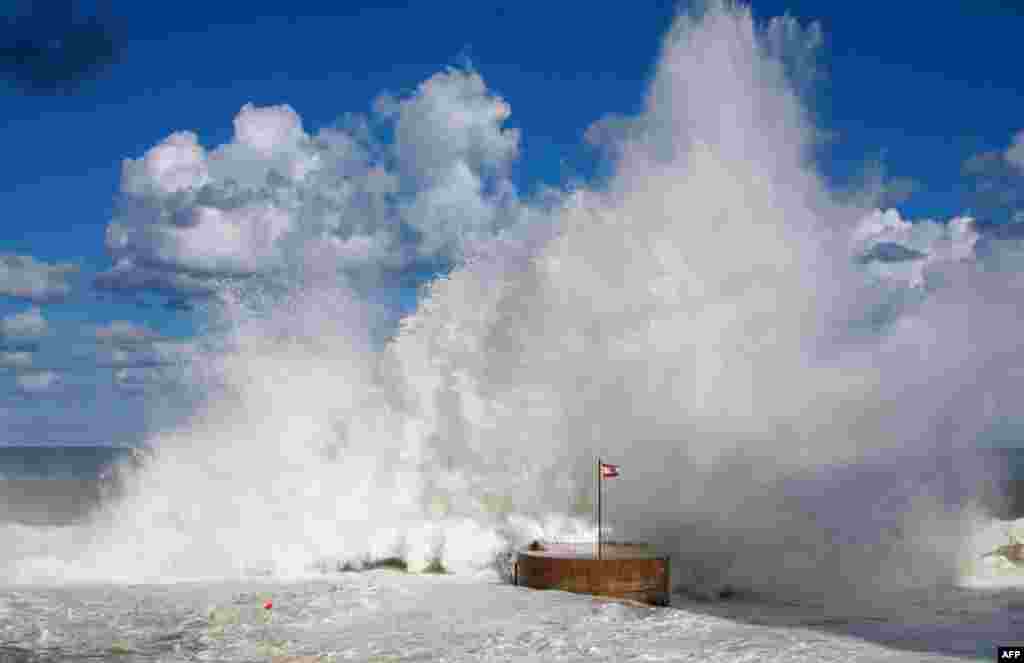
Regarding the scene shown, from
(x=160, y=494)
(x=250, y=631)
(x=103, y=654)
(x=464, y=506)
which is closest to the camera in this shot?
(x=103, y=654)

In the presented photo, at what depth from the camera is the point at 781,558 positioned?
135ft

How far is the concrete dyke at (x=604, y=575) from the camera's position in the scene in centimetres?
3100

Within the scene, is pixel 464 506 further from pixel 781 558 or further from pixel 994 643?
pixel 994 643

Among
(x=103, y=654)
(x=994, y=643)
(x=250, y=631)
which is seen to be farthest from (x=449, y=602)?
(x=994, y=643)

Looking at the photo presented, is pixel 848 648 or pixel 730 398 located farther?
pixel 730 398

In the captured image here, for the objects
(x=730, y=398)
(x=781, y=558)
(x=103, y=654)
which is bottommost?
(x=103, y=654)

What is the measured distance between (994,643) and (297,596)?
1708 cm

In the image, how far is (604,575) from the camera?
31.1 meters

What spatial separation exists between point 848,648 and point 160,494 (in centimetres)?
2785

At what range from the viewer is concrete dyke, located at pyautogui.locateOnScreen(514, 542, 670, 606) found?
31000mm

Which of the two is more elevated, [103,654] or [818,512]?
[818,512]

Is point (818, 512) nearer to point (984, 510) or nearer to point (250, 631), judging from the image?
point (984, 510)

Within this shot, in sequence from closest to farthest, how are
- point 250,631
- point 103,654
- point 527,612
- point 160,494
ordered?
point 103,654 < point 250,631 < point 527,612 < point 160,494

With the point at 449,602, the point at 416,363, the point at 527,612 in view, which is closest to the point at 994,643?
the point at 527,612
